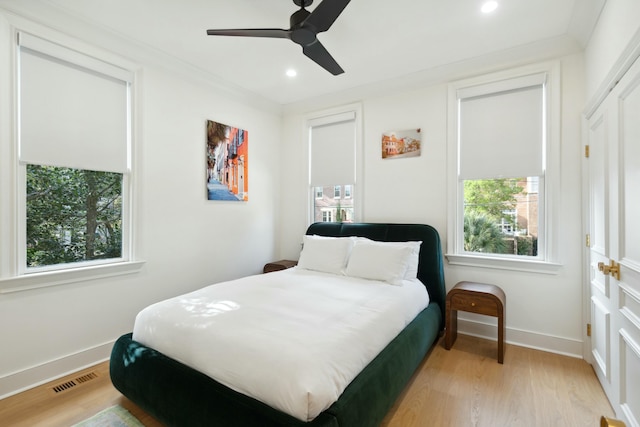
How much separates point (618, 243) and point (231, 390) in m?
2.30

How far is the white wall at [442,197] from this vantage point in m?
2.67

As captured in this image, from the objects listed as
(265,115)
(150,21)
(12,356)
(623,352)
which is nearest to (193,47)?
(150,21)

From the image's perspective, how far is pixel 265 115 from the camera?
4258 millimetres

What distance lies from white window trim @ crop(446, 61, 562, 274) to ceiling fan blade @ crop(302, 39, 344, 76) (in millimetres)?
1444

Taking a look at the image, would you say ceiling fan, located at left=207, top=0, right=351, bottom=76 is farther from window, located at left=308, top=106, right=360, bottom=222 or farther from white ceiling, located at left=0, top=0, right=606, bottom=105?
window, located at left=308, top=106, right=360, bottom=222

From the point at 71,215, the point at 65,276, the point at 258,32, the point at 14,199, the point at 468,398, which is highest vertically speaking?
the point at 258,32

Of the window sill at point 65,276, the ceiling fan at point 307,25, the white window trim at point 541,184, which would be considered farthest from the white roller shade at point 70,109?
the white window trim at point 541,184

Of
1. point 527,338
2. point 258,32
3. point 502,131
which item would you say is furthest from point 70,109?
point 527,338

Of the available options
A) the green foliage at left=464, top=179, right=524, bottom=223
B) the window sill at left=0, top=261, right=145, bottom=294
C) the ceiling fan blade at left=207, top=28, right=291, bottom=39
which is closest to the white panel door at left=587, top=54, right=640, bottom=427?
the green foliage at left=464, top=179, right=524, bottom=223

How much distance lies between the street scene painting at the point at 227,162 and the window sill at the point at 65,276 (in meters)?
1.13

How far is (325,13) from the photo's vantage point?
1.83 m

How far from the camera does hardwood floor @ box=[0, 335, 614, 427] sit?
1863 mm

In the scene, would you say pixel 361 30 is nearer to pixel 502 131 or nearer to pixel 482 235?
pixel 502 131

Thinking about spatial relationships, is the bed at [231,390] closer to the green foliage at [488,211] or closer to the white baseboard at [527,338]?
the white baseboard at [527,338]
